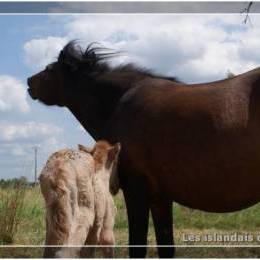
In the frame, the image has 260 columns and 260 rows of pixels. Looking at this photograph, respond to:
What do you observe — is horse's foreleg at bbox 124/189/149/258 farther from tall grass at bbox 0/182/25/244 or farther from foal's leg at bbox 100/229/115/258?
tall grass at bbox 0/182/25/244

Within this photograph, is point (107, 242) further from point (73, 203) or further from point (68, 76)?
point (68, 76)

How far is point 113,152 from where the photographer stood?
5145mm

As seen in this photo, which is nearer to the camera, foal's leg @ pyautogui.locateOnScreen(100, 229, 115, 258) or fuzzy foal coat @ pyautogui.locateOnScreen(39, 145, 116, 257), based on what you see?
fuzzy foal coat @ pyautogui.locateOnScreen(39, 145, 116, 257)

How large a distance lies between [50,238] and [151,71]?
80.2 inches

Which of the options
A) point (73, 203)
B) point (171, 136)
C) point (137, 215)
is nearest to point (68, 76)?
point (171, 136)

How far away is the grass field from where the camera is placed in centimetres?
496

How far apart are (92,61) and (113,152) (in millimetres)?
1180

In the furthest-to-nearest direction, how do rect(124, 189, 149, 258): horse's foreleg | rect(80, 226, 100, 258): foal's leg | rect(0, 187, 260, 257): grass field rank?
rect(124, 189, 149, 258): horse's foreleg < rect(0, 187, 260, 257): grass field < rect(80, 226, 100, 258): foal's leg

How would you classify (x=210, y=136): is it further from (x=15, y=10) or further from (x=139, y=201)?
(x=15, y=10)

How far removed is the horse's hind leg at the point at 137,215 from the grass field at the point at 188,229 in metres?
0.20

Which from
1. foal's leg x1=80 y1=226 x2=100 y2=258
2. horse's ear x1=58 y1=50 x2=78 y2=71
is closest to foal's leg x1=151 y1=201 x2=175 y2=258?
foal's leg x1=80 y1=226 x2=100 y2=258

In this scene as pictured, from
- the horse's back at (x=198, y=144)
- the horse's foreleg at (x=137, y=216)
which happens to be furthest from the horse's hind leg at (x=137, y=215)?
the horse's back at (x=198, y=144)

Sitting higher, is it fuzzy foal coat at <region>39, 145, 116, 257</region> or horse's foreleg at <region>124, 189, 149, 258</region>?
fuzzy foal coat at <region>39, 145, 116, 257</region>

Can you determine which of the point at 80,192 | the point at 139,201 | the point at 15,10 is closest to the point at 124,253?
the point at 139,201
